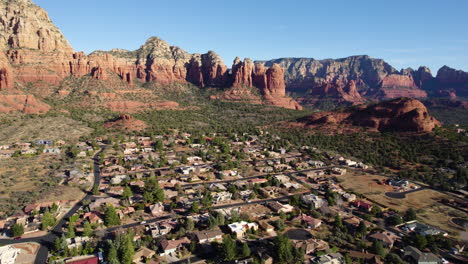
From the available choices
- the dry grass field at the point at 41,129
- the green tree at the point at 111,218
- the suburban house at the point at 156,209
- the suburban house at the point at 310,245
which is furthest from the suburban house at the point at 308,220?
the dry grass field at the point at 41,129

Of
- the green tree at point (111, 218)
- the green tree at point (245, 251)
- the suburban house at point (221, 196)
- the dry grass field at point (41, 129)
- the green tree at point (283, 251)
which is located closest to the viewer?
the green tree at point (283, 251)

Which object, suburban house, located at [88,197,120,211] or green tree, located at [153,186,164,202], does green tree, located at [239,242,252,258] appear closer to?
green tree, located at [153,186,164,202]

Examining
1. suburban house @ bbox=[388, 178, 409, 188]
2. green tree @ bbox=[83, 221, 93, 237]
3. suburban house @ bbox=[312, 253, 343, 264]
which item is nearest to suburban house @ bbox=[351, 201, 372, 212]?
suburban house @ bbox=[388, 178, 409, 188]

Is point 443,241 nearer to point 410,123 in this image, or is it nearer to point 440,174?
point 440,174

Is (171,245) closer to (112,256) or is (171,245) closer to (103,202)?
(112,256)

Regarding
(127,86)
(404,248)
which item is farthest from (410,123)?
(127,86)

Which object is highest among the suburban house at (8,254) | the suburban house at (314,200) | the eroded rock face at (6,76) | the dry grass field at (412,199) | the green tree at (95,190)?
the eroded rock face at (6,76)

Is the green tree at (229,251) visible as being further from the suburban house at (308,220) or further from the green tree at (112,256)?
the suburban house at (308,220)
